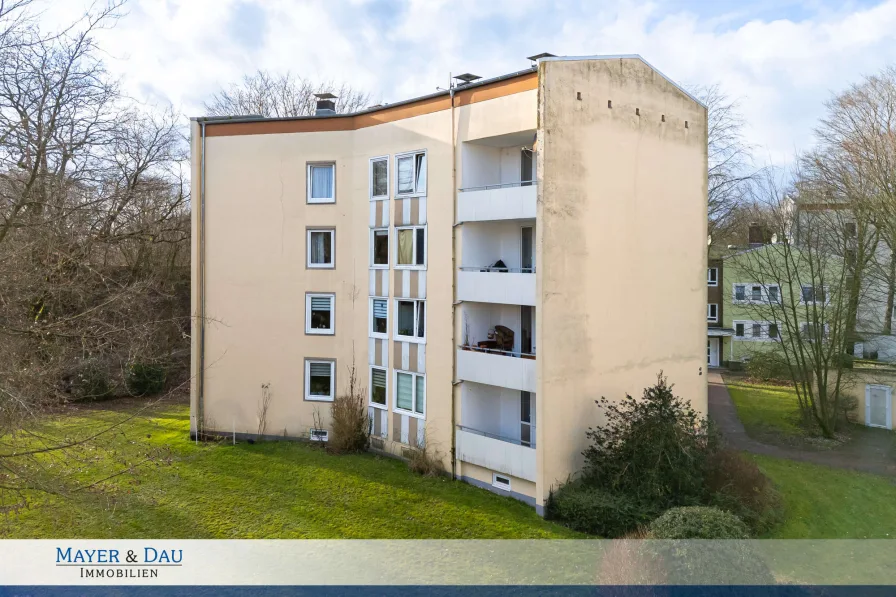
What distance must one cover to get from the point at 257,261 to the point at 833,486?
57.1ft

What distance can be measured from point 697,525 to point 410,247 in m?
10.1

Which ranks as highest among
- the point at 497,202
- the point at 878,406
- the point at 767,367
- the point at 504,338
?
the point at 497,202

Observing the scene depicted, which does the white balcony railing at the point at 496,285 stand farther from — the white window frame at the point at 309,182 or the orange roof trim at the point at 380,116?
the white window frame at the point at 309,182

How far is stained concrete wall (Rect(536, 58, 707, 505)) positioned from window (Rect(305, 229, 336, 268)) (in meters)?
7.95

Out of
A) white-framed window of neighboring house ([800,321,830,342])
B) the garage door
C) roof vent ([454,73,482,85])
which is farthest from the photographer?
white-framed window of neighboring house ([800,321,830,342])

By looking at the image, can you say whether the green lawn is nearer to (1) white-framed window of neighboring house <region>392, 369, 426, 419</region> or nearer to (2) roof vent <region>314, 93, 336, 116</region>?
(1) white-framed window of neighboring house <region>392, 369, 426, 419</region>

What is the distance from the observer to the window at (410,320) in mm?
17734

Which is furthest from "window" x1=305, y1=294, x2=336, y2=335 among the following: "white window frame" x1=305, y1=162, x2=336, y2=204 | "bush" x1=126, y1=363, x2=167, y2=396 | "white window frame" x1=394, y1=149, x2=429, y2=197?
"bush" x1=126, y1=363, x2=167, y2=396

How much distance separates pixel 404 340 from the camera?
59.4 feet

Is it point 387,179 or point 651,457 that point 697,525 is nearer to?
point 651,457

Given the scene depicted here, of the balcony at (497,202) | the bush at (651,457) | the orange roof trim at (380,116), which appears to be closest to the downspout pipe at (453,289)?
the balcony at (497,202)

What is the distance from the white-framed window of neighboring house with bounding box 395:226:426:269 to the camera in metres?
17.7

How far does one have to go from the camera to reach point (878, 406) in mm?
24344
